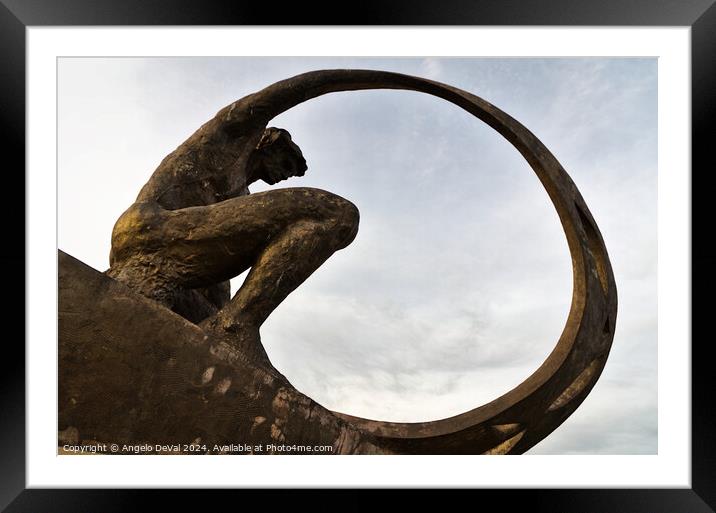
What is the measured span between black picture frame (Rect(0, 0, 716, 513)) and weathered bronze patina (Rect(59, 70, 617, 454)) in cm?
42

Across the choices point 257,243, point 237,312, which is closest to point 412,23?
point 257,243

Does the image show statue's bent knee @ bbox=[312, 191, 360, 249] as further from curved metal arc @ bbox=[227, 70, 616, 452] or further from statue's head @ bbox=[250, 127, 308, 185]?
statue's head @ bbox=[250, 127, 308, 185]

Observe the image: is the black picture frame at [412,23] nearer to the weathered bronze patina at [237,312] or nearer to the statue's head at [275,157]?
the weathered bronze patina at [237,312]

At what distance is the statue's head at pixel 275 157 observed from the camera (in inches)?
163

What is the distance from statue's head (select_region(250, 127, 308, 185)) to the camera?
4.14 meters

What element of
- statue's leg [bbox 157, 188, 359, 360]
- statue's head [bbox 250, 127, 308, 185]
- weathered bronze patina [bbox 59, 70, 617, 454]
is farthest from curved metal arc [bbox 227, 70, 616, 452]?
statue's leg [bbox 157, 188, 359, 360]

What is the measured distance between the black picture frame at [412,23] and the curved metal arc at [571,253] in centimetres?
39

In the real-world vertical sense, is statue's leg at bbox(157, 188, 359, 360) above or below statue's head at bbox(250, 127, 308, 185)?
below

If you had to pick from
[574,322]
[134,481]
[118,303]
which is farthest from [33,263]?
[574,322]

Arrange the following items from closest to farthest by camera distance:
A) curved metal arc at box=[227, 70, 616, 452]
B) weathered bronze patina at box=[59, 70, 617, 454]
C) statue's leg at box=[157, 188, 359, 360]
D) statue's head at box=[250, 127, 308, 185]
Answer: weathered bronze patina at box=[59, 70, 617, 454] < statue's leg at box=[157, 188, 359, 360] < curved metal arc at box=[227, 70, 616, 452] < statue's head at box=[250, 127, 308, 185]

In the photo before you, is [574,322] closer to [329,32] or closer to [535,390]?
[535,390]

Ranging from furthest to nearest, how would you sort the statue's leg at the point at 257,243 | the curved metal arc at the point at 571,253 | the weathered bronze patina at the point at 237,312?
the curved metal arc at the point at 571,253, the statue's leg at the point at 257,243, the weathered bronze patina at the point at 237,312

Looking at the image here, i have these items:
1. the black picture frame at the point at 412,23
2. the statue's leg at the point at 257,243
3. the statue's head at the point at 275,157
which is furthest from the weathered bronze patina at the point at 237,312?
the black picture frame at the point at 412,23

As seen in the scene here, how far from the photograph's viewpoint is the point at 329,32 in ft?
11.6
